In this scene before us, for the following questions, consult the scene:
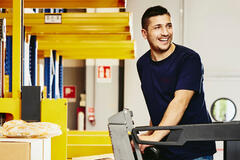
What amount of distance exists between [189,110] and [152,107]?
0.21 meters

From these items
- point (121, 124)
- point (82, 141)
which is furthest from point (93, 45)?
point (121, 124)

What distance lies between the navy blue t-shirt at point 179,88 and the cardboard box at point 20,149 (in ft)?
2.42

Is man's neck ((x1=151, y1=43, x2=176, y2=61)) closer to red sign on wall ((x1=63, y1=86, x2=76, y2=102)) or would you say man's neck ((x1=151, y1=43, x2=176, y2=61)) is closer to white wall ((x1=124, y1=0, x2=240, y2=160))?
white wall ((x1=124, y1=0, x2=240, y2=160))

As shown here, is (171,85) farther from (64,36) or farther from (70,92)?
(70,92)

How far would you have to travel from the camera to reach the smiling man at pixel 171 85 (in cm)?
196

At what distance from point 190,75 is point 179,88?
9 cm

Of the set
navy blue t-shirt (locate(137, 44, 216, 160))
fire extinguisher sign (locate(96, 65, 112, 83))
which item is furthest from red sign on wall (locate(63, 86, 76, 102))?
navy blue t-shirt (locate(137, 44, 216, 160))

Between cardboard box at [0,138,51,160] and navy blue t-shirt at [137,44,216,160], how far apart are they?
739 mm

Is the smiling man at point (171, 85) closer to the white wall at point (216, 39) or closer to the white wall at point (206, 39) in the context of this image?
the white wall at point (206, 39)

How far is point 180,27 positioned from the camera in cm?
571

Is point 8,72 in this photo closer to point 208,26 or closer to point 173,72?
point 173,72

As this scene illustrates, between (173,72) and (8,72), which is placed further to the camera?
(8,72)

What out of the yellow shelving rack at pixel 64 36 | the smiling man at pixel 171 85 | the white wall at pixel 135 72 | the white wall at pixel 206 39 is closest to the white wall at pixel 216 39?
the white wall at pixel 206 39

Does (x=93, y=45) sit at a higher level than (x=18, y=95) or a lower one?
higher
